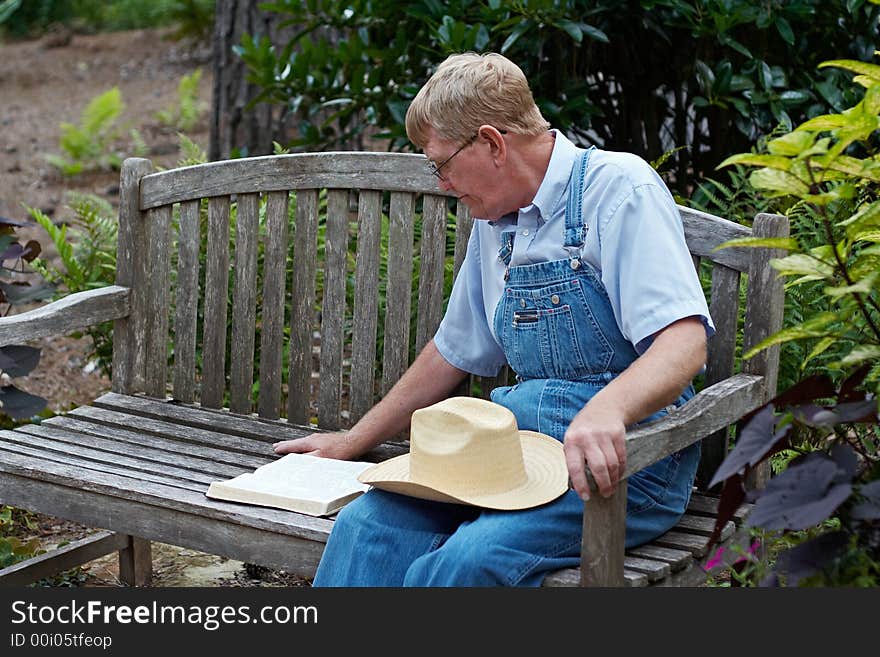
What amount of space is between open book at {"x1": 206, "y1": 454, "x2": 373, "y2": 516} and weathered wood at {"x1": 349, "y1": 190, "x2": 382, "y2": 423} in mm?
401

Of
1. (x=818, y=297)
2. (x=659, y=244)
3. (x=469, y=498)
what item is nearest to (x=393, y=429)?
(x=469, y=498)

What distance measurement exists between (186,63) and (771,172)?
990cm

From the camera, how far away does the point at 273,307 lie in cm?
351

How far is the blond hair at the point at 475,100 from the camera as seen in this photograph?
2627mm

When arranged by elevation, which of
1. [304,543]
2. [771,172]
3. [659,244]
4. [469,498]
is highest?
[771,172]

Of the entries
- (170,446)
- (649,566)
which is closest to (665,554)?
(649,566)

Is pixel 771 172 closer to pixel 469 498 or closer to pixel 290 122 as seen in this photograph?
pixel 469 498

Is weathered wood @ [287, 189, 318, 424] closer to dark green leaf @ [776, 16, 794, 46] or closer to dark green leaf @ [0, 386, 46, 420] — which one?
dark green leaf @ [0, 386, 46, 420]

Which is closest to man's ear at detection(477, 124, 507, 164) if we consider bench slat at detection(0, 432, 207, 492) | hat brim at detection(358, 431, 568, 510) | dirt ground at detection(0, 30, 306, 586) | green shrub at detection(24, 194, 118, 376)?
hat brim at detection(358, 431, 568, 510)

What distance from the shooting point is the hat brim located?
7.95ft

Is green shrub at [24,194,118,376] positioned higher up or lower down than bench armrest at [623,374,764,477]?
lower down

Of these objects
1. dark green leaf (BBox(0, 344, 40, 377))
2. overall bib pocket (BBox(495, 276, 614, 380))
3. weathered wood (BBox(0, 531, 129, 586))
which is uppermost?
overall bib pocket (BBox(495, 276, 614, 380))

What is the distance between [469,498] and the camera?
7.94 feet

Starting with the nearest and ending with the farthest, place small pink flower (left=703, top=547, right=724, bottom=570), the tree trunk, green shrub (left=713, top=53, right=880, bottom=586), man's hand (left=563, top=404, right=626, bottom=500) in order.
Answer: green shrub (left=713, top=53, right=880, bottom=586), man's hand (left=563, top=404, right=626, bottom=500), small pink flower (left=703, top=547, right=724, bottom=570), the tree trunk
